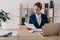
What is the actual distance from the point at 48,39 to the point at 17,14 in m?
2.74

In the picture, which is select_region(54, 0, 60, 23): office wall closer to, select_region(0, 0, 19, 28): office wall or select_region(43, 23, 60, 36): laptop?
select_region(0, 0, 19, 28): office wall

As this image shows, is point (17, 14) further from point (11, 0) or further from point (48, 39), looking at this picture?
point (48, 39)

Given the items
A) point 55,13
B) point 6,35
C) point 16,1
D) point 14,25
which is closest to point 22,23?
point 14,25

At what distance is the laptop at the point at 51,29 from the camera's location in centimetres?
218

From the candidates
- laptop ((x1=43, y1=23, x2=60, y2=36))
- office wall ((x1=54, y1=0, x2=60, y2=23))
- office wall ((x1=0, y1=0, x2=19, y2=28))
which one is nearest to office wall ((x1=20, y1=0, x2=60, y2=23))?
office wall ((x1=54, y1=0, x2=60, y2=23))

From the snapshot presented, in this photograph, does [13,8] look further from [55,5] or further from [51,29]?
[51,29]

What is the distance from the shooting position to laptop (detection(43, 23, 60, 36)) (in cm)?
218

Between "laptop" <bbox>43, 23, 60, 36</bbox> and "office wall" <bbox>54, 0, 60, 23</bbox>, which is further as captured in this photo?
"office wall" <bbox>54, 0, 60, 23</bbox>

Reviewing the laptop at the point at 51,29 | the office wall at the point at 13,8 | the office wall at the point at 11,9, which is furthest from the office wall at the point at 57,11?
the laptop at the point at 51,29

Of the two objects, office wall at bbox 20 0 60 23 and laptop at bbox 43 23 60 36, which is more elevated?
office wall at bbox 20 0 60 23

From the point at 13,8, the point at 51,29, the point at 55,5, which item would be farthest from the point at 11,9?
the point at 51,29

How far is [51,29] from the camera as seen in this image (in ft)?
7.23

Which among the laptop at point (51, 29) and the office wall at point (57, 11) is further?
the office wall at point (57, 11)

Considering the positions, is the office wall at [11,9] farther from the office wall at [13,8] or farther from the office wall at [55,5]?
the office wall at [55,5]
